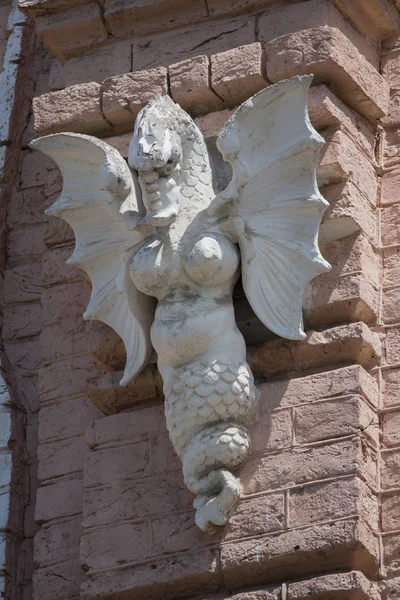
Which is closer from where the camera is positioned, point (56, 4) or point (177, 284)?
point (177, 284)

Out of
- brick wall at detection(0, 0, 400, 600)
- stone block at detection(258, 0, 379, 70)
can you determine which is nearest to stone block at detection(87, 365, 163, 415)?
brick wall at detection(0, 0, 400, 600)

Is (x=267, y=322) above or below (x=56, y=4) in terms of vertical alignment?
below

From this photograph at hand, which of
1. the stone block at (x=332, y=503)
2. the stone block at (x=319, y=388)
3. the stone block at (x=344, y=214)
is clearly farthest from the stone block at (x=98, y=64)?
the stone block at (x=332, y=503)

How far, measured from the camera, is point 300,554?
19.8ft

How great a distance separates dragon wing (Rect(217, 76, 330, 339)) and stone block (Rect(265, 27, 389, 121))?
27cm

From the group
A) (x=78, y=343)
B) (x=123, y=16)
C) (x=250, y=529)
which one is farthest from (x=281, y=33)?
(x=250, y=529)

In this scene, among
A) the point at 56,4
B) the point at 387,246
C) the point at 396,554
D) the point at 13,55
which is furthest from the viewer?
the point at 13,55

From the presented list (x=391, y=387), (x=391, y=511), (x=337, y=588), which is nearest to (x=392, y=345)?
(x=391, y=387)

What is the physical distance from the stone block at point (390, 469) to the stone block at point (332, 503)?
0.06 metres

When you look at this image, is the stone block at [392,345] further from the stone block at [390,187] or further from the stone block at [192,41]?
the stone block at [192,41]

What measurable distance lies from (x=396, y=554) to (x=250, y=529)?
0.38 meters

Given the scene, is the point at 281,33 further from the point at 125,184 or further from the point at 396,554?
the point at 396,554

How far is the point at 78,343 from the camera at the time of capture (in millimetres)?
6824

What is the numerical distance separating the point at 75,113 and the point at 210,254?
0.82 metres
